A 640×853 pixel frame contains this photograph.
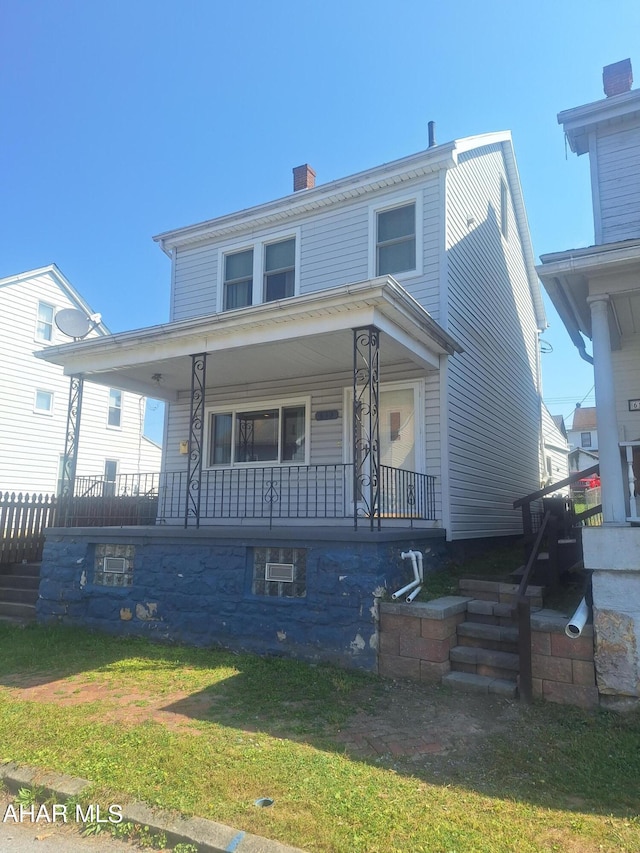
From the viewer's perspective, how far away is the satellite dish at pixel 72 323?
984cm

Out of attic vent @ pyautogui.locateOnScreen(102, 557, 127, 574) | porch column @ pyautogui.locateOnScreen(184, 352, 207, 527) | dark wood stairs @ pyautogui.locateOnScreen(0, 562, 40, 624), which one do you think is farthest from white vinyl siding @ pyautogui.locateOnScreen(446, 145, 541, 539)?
dark wood stairs @ pyautogui.locateOnScreen(0, 562, 40, 624)

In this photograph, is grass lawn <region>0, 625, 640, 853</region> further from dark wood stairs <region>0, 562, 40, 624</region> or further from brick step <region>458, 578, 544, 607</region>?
dark wood stairs <region>0, 562, 40, 624</region>

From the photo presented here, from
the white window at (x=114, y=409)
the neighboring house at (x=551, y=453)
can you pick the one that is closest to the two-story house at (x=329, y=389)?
the neighboring house at (x=551, y=453)

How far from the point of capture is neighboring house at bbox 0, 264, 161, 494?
15.9 meters

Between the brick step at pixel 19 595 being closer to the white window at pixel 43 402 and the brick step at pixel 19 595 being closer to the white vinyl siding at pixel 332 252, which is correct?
the white vinyl siding at pixel 332 252

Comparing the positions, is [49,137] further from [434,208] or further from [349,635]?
[349,635]

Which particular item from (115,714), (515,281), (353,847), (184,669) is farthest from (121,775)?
(515,281)

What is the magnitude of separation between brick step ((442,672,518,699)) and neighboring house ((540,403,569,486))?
10.3 m

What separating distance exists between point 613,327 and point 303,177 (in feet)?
23.2

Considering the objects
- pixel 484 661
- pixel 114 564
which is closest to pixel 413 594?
pixel 484 661

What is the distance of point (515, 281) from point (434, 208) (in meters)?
5.25

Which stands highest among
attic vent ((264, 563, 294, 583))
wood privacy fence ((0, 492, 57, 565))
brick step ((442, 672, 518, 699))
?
wood privacy fence ((0, 492, 57, 565))

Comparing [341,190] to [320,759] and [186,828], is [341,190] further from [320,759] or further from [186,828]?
[186,828]

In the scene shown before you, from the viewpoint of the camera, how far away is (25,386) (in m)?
16.4
